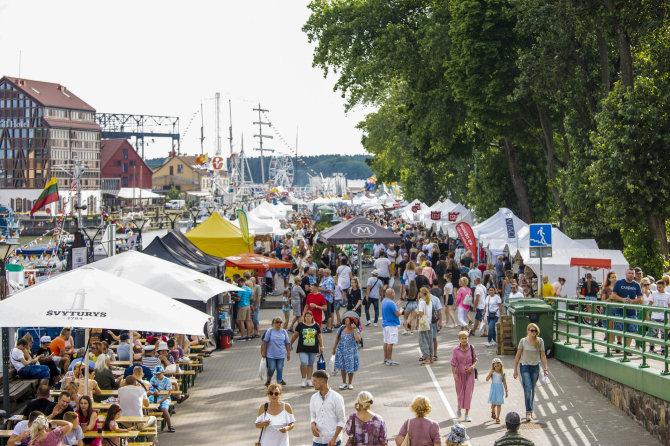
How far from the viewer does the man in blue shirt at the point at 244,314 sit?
20.8 metres

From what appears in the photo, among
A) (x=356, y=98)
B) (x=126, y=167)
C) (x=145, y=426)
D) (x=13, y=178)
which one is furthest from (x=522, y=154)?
(x=126, y=167)

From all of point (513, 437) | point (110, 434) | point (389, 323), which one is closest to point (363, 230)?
point (389, 323)

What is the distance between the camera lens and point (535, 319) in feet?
55.5

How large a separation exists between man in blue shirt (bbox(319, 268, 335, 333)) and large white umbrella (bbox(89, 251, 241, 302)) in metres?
5.89

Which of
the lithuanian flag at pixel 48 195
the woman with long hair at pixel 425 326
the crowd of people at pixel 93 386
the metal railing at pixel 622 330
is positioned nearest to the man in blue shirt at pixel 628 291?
the metal railing at pixel 622 330

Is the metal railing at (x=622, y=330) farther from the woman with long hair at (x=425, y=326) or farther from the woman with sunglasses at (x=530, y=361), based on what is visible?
the woman with long hair at (x=425, y=326)

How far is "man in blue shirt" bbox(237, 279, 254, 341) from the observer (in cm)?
2075

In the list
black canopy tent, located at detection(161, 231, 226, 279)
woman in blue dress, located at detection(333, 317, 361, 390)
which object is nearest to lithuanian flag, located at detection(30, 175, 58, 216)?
black canopy tent, located at detection(161, 231, 226, 279)

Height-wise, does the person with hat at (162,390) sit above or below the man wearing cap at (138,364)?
below

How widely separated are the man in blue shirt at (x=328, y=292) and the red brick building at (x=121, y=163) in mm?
127702

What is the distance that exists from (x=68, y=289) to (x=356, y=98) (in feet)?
89.9

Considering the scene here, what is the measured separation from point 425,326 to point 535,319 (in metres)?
2.41

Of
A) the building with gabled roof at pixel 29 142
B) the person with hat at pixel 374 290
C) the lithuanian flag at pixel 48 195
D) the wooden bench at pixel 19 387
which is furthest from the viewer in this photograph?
the building with gabled roof at pixel 29 142

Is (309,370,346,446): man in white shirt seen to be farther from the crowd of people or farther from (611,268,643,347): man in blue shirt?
(611,268,643,347): man in blue shirt
